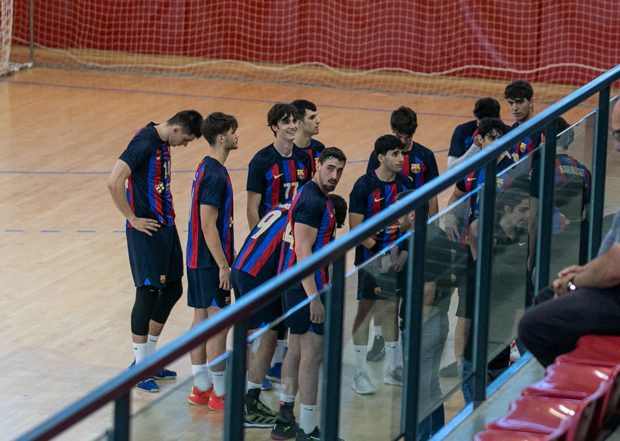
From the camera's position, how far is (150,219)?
7.49 metres

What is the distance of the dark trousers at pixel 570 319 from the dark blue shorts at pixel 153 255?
3.76 meters

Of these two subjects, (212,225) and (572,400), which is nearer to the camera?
(572,400)

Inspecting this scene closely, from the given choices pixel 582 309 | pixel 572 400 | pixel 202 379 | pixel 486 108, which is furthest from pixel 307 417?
pixel 486 108

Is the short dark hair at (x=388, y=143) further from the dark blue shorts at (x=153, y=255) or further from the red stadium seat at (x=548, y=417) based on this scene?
the red stadium seat at (x=548, y=417)

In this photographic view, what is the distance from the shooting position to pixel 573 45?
16797 millimetres

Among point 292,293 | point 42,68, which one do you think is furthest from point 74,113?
point 292,293

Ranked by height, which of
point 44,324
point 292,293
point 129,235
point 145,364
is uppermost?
point 145,364

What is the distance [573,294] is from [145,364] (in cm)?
192

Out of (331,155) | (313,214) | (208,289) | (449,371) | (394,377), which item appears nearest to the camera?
(394,377)

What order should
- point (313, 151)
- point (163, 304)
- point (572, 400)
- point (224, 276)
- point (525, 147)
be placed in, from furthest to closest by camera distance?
point (313, 151)
point (163, 304)
point (224, 276)
point (525, 147)
point (572, 400)

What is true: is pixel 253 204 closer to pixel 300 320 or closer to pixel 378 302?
pixel 378 302

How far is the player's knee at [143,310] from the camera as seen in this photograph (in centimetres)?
748

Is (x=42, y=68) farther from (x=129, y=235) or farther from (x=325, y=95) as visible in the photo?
(x=129, y=235)

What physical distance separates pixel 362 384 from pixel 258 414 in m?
0.45
